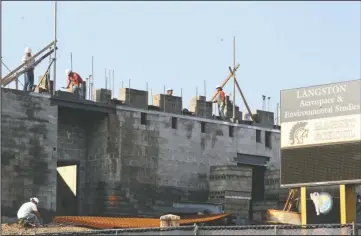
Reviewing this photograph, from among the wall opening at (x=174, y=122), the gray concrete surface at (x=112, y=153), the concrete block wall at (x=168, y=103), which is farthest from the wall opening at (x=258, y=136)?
the wall opening at (x=174, y=122)

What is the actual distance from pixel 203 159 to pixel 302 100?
14.4 meters

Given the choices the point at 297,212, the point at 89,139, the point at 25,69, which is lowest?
the point at 297,212

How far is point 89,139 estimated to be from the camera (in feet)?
141

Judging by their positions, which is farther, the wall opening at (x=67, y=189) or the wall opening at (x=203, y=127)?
the wall opening at (x=203, y=127)

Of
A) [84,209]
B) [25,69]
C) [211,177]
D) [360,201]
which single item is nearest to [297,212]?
[360,201]

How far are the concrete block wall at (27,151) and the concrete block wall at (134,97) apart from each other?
13.1ft

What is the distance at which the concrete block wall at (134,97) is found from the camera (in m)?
43.3

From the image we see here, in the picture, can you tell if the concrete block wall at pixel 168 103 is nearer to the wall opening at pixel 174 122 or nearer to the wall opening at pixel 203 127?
the wall opening at pixel 174 122

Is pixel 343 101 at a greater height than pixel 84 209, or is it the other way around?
pixel 343 101

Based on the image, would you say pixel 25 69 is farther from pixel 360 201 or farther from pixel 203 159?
pixel 360 201

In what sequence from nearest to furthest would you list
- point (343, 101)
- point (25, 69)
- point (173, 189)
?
1. point (343, 101)
2. point (25, 69)
3. point (173, 189)

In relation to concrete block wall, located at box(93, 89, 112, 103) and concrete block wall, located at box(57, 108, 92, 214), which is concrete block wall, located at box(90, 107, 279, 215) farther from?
concrete block wall, located at box(57, 108, 92, 214)

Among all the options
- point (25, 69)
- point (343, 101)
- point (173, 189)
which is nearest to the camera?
point (343, 101)

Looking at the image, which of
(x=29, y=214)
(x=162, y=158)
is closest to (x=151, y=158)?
(x=162, y=158)
